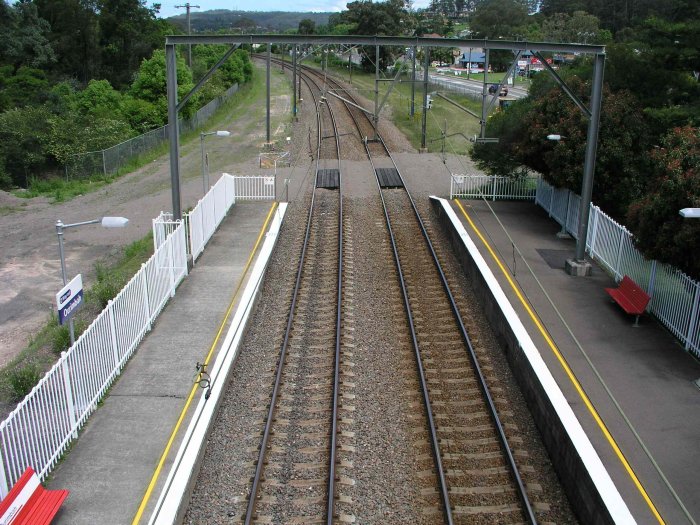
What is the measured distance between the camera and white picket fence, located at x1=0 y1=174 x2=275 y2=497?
8703 millimetres

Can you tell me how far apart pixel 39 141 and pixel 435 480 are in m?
31.3

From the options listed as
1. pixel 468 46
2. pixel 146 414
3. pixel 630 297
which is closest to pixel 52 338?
pixel 146 414

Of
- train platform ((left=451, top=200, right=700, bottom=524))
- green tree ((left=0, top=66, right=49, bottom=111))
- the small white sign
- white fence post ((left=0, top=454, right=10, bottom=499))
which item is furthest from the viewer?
green tree ((left=0, top=66, right=49, bottom=111))

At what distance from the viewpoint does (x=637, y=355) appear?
12961mm

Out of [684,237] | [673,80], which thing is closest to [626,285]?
[684,237]

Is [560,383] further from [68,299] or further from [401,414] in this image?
[68,299]

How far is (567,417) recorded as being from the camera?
34.0 feet

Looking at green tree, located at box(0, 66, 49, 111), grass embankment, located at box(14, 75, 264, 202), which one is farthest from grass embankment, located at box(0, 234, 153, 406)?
green tree, located at box(0, 66, 49, 111)

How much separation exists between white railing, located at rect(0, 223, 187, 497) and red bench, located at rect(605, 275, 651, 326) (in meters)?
9.46

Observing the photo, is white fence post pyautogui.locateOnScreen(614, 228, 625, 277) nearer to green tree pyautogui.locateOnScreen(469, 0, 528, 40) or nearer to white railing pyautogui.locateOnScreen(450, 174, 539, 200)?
white railing pyautogui.locateOnScreen(450, 174, 539, 200)

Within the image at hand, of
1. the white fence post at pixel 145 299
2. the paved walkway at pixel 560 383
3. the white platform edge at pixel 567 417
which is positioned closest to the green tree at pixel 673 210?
the paved walkway at pixel 560 383

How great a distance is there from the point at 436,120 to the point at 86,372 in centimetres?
3817

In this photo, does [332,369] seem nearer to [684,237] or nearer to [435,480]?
[435,480]

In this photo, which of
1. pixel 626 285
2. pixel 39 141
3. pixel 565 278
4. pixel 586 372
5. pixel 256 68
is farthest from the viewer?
pixel 256 68
